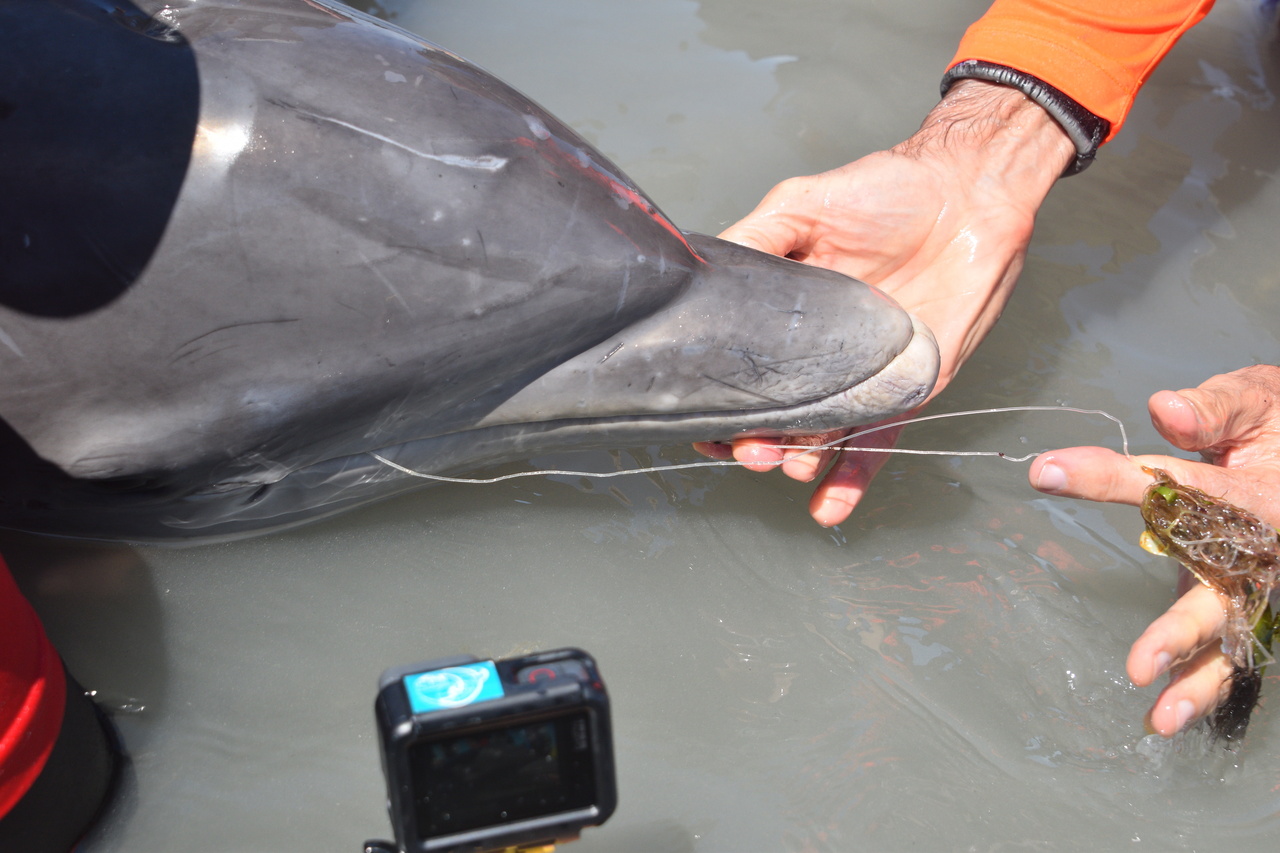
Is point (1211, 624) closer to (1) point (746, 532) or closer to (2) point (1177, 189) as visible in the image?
(1) point (746, 532)

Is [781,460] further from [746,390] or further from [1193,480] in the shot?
[1193,480]

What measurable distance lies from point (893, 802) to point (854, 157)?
10.4 feet

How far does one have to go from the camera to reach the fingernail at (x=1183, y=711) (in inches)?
102

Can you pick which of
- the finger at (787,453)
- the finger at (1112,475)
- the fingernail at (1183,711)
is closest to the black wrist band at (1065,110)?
the finger at (1112,475)

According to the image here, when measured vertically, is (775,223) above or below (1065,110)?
below

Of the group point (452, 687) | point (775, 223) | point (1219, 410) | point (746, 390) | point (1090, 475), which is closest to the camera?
point (452, 687)

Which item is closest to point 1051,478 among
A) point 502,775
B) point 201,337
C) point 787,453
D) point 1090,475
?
point 1090,475

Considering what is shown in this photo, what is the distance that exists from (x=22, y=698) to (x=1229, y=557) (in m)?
3.05

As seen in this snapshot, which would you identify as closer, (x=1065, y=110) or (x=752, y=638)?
(x=752, y=638)

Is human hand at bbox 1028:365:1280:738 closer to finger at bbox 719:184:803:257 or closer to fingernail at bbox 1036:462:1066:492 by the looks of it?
fingernail at bbox 1036:462:1066:492

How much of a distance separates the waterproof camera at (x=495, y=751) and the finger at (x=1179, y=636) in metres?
1.73

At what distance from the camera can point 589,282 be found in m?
2.27

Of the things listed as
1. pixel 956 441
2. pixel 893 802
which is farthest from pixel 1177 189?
pixel 893 802

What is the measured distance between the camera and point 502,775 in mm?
1604
